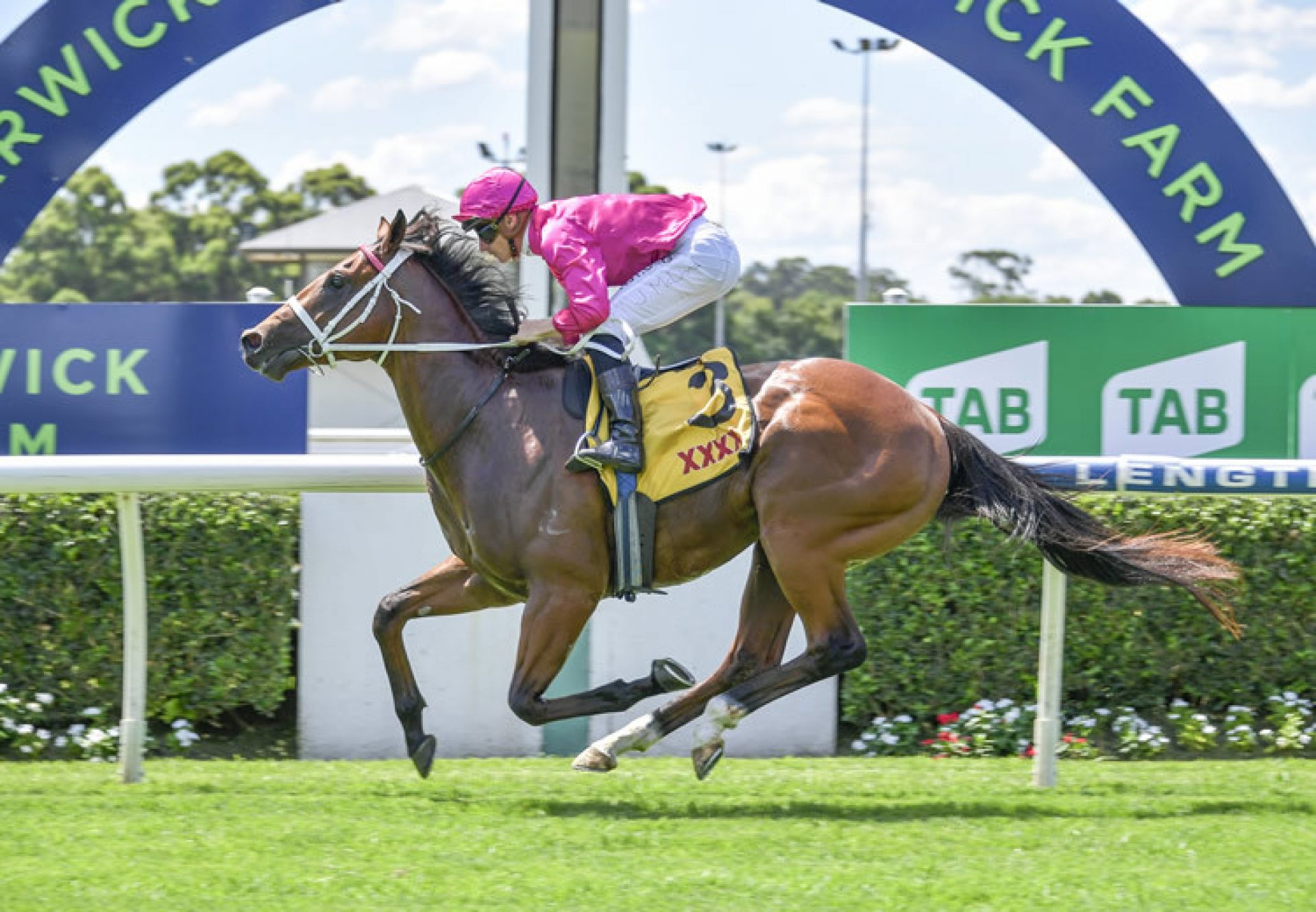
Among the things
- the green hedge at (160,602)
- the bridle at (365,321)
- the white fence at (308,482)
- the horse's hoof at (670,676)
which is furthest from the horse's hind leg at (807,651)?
the green hedge at (160,602)

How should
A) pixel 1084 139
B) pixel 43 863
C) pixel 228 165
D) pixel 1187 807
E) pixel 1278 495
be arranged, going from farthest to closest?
pixel 228 165 → pixel 1084 139 → pixel 1278 495 → pixel 1187 807 → pixel 43 863

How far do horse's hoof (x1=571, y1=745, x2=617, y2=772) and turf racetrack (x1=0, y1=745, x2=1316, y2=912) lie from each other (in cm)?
9

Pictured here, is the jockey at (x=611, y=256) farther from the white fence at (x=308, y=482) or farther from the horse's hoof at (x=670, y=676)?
the white fence at (x=308, y=482)

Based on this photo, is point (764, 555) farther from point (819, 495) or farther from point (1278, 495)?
point (1278, 495)

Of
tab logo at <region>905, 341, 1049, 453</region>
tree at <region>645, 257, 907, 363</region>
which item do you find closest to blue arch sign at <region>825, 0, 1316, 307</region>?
tab logo at <region>905, 341, 1049, 453</region>

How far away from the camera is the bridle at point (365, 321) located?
4.89m

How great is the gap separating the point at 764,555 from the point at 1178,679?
208cm

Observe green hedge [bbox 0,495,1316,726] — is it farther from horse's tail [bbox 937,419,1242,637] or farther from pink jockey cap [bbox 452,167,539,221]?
pink jockey cap [bbox 452,167,539,221]

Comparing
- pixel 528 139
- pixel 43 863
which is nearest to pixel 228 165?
pixel 528 139

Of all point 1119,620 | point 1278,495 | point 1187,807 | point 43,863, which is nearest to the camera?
point 43,863

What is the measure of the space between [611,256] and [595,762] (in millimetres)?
1499

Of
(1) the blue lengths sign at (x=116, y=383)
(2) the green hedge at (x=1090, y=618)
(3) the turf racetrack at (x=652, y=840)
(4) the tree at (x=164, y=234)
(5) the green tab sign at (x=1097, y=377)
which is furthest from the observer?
(4) the tree at (x=164, y=234)

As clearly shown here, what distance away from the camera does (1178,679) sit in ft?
20.3

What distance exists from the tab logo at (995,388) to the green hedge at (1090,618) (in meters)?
0.54
